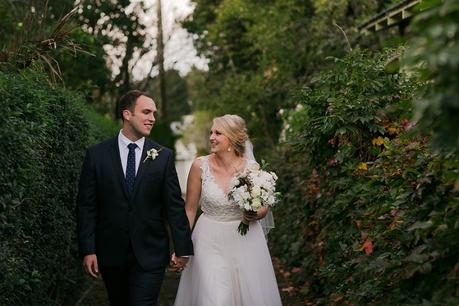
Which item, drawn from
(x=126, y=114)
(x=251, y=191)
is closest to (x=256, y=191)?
(x=251, y=191)

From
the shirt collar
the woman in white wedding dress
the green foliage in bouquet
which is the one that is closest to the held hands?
the woman in white wedding dress

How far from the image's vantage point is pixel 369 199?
627cm

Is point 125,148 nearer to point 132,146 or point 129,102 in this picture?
point 132,146

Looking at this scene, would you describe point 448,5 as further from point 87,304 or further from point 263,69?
point 263,69

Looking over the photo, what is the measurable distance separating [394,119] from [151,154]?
267 cm

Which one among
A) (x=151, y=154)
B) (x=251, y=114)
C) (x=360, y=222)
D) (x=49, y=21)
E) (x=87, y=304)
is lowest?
(x=87, y=304)

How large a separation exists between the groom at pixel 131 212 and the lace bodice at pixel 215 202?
618 mm

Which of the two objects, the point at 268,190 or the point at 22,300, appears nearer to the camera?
the point at 22,300

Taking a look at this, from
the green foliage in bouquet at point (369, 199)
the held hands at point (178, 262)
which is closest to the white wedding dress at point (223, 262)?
the held hands at point (178, 262)

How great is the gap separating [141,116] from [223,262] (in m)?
1.45

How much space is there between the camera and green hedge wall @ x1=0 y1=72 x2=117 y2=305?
5289 millimetres

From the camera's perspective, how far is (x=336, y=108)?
25.6 feet

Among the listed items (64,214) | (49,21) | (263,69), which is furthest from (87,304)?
(263,69)

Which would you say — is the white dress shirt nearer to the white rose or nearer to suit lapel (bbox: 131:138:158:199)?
suit lapel (bbox: 131:138:158:199)
